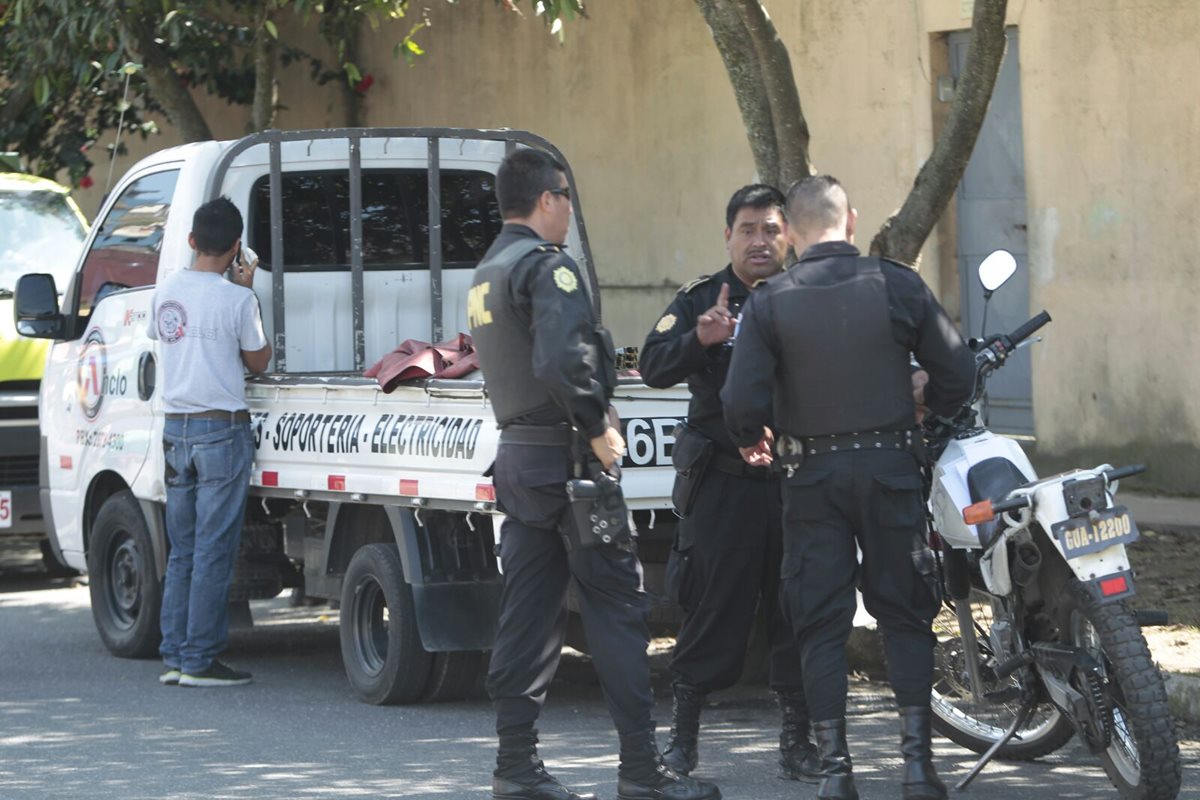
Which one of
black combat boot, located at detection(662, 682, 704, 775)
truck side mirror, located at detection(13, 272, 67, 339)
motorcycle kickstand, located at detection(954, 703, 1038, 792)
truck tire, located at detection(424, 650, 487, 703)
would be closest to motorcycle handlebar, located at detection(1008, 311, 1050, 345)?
motorcycle kickstand, located at detection(954, 703, 1038, 792)

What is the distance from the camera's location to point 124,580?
873 centimetres

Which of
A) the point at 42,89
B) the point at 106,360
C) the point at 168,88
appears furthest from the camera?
the point at 168,88

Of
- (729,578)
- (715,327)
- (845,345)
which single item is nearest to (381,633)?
(729,578)

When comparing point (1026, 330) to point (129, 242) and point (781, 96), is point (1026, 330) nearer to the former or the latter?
point (781, 96)

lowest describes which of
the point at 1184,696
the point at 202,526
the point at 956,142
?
the point at 1184,696

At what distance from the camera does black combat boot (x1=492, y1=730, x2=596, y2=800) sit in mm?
5637

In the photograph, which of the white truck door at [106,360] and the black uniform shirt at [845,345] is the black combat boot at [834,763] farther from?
the white truck door at [106,360]

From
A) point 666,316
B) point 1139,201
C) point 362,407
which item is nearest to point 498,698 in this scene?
point 666,316

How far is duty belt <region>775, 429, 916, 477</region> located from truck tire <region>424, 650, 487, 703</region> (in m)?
2.10

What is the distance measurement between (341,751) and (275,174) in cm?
268

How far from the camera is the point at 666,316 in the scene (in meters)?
6.05

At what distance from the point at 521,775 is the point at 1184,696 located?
8.04 feet

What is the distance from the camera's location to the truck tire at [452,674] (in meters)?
7.27

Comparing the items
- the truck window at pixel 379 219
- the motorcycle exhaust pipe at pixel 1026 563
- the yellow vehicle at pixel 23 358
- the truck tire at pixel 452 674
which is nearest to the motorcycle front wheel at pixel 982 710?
the motorcycle exhaust pipe at pixel 1026 563
